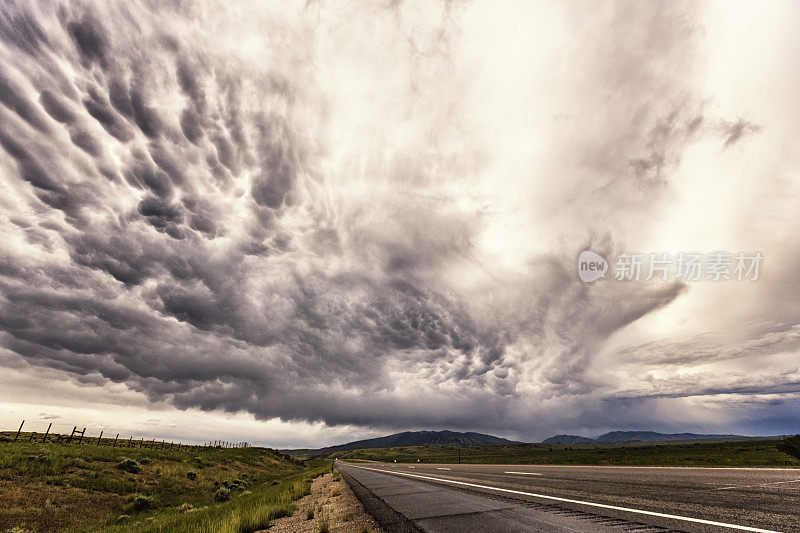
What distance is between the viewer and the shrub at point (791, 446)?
49.5ft

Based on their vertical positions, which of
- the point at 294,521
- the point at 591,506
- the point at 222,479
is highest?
the point at 591,506

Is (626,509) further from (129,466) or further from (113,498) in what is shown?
(129,466)

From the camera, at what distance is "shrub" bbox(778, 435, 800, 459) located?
1508 centimetres

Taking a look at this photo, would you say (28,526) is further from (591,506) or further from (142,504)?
(591,506)

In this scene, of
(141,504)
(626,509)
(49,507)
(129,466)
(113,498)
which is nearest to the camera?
(626,509)

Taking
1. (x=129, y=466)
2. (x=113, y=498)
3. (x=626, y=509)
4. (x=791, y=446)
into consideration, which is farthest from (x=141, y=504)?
(x=791, y=446)

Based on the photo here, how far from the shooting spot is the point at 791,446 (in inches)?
610

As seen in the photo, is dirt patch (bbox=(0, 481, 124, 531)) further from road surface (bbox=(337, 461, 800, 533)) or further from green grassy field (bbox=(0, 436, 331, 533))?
road surface (bbox=(337, 461, 800, 533))

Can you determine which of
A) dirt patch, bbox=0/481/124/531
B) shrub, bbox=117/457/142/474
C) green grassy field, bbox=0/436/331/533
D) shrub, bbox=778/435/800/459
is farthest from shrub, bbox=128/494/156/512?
shrub, bbox=778/435/800/459

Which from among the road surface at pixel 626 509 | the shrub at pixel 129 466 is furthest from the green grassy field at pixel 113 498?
the road surface at pixel 626 509

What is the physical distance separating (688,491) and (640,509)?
363 cm

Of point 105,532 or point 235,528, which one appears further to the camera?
point 105,532

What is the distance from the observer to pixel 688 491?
877 centimetres

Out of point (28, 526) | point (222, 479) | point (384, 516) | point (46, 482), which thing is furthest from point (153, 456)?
point (384, 516)
